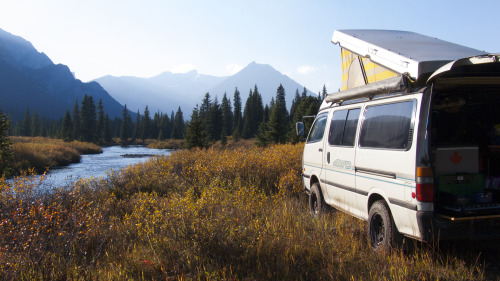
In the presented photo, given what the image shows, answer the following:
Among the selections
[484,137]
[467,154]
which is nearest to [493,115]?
[484,137]

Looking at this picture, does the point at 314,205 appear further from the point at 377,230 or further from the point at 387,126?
the point at 387,126

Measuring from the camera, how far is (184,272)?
13.1 ft

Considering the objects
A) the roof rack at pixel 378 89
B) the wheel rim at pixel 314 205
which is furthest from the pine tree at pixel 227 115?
the roof rack at pixel 378 89

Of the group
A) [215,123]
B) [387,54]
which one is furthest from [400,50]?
[215,123]

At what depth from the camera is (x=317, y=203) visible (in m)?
6.70

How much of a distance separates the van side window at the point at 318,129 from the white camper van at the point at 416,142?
493mm

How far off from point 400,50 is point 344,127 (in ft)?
5.10

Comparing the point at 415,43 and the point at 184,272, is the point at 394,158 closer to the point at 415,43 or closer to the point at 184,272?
the point at 415,43

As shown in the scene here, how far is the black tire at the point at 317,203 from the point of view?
6.47 metres

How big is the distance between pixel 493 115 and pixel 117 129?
407 feet

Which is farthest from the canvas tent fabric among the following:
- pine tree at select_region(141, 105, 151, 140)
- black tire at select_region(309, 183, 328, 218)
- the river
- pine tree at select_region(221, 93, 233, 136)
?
pine tree at select_region(141, 105, 151, 140)

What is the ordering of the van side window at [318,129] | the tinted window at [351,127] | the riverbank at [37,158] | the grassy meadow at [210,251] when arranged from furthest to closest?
the riverbank at [37,158], the van side window at [318,129], the tinted window at [351,127], the grassy meadow at [210,251]

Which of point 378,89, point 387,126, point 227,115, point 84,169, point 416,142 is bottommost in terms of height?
point 84,169

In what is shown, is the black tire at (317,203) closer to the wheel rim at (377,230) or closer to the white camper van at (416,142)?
the white camper van at (416,142)
